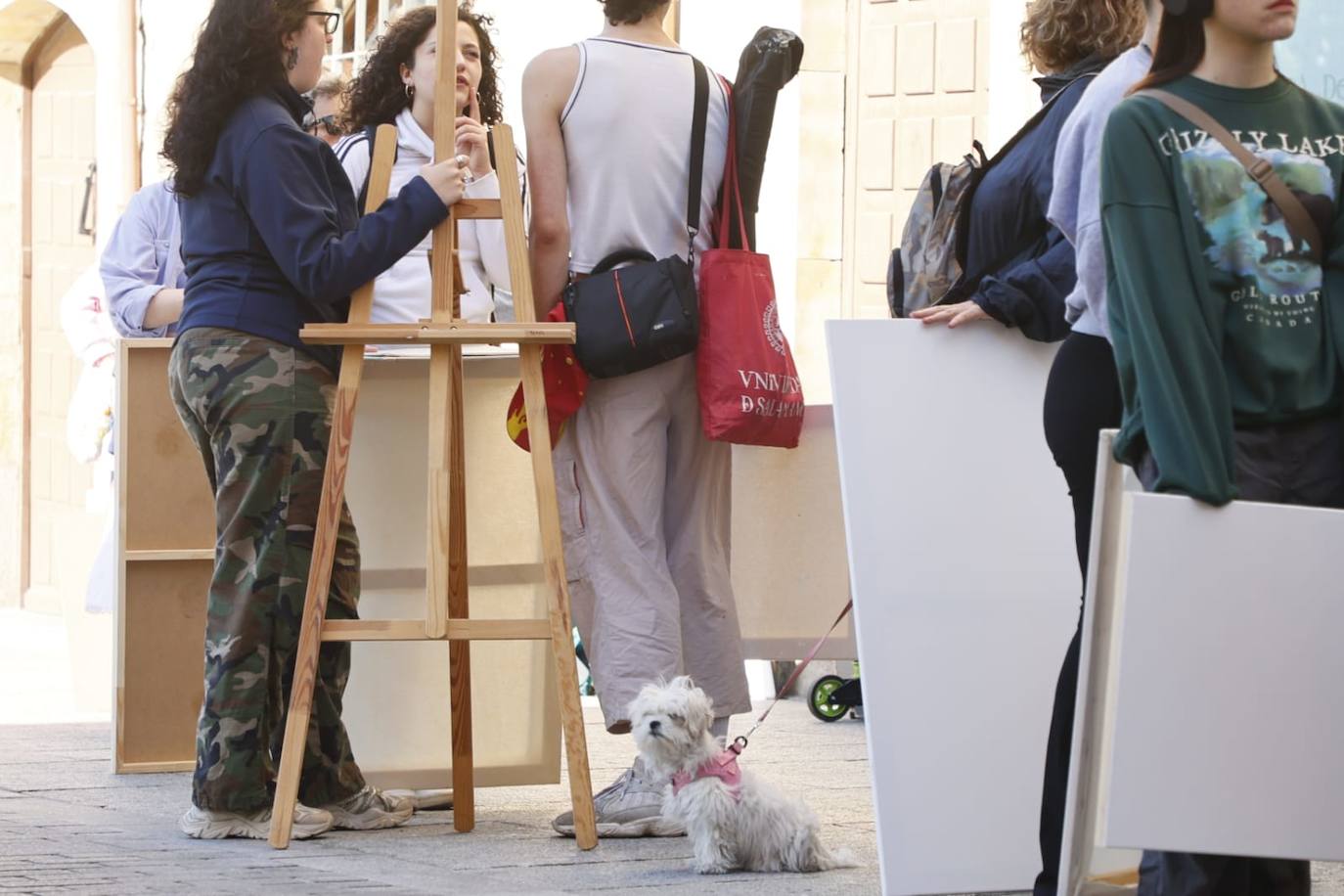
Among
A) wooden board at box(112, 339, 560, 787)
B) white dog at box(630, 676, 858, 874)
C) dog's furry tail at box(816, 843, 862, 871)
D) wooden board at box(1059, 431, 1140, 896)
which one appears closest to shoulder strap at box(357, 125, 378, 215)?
wooden board at box(112, 339, 560, 787)

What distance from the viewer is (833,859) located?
4.73 m

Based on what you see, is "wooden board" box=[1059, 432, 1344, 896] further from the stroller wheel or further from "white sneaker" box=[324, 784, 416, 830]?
the stroller wheel

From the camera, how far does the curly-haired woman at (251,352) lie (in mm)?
4906

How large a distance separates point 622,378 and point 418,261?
3.96ft

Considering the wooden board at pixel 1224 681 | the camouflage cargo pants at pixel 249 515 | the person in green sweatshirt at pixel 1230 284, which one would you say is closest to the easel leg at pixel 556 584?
the camouflage cargo pants at pixel 249 515

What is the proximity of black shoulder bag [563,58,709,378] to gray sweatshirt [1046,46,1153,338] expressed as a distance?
132 cm

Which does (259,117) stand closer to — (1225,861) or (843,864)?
(843,864)

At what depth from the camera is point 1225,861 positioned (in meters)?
3.39

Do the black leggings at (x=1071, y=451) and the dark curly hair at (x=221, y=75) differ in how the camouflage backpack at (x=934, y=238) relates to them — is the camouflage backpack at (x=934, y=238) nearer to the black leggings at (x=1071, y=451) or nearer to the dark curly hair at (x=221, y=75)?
the black leggings at (x=1071, y=451)

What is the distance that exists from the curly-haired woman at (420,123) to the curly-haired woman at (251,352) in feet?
2.41

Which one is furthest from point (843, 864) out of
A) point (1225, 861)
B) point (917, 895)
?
point (1225, 861)

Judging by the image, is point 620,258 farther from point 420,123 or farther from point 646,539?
point 420,123

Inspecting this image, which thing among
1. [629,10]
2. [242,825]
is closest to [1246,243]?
[629,10]

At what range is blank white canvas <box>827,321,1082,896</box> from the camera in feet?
13.6
